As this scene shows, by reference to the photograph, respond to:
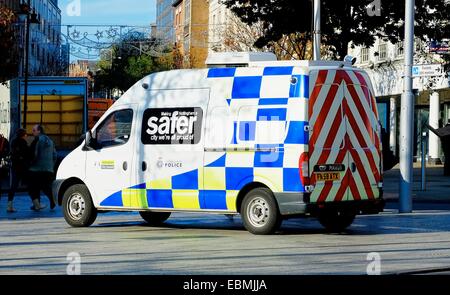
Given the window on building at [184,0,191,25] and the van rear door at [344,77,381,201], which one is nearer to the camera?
the van rear door at [344,77,381,201]

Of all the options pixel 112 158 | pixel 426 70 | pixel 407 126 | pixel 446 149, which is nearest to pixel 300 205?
pixel 112 158

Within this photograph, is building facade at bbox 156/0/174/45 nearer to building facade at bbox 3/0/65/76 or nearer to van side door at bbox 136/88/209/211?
building facade at bbox 3/0/65/76

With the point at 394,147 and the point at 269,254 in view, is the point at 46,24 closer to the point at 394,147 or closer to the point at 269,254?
the point at 394,147

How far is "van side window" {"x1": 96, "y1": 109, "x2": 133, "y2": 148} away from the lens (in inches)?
642

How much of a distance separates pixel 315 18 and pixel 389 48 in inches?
924

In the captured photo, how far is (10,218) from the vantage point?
18.4 metres

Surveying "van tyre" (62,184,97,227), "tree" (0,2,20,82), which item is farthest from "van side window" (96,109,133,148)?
"tree" (0,2,20,82)

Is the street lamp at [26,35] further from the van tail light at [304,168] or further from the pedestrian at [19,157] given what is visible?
the van tail light at [304,168]

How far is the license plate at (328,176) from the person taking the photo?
574 inches

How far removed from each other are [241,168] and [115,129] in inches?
108

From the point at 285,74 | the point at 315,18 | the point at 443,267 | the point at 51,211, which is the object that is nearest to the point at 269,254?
the point at 443,267

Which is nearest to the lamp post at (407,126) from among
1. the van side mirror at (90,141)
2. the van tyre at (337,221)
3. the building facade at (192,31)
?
the van tyre at (337,221)

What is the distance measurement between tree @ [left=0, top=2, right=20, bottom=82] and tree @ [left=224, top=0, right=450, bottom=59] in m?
23.1

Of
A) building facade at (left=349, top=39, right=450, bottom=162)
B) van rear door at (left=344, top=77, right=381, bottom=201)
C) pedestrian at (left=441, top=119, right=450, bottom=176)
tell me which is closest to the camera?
van rear door at (left=344, top=77, right=381, bottom=201)
